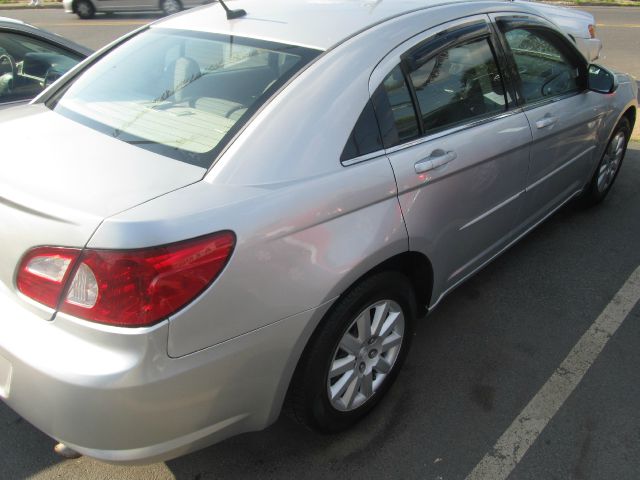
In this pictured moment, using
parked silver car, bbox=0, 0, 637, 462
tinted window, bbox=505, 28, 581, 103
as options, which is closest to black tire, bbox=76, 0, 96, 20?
parked silver car, bbox=0, 0, 637, 462

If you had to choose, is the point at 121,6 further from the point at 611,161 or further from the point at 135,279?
the point at 135,279

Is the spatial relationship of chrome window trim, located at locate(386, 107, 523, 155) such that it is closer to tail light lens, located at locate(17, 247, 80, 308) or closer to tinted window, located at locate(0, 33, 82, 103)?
tail light lens, located at locate(17, 247, 80, 308)

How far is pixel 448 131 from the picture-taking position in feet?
8.14

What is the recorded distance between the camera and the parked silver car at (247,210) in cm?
160

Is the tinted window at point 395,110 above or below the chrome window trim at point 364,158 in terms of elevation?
above

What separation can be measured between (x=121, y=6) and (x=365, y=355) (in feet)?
56.1

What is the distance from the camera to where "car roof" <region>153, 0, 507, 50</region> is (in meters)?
2.27

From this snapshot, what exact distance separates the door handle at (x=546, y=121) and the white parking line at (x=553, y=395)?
3.74ft

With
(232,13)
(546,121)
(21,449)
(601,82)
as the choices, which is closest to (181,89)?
(232,13)

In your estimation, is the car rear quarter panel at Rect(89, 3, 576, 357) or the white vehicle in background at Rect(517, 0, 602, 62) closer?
the car rear quarter panel at Rect(89, 3, 576, 357)

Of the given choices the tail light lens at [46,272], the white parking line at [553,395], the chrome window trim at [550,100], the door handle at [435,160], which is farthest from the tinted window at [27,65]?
the white parking line at [553,395]

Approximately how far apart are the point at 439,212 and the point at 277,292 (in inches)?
37.8

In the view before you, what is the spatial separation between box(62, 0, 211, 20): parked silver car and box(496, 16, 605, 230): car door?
48.6 ft

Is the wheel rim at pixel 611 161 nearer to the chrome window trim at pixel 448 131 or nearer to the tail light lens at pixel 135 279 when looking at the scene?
the chrome window trim at pixel 448 131
